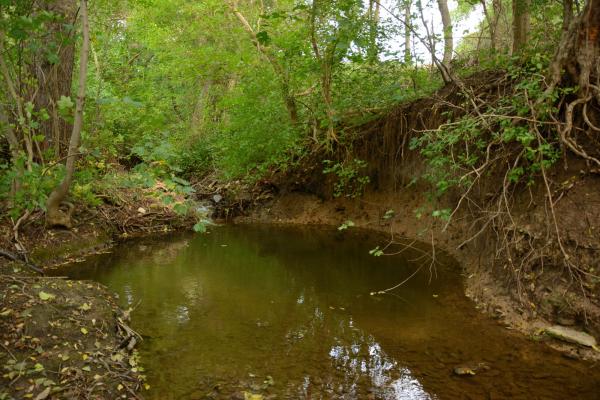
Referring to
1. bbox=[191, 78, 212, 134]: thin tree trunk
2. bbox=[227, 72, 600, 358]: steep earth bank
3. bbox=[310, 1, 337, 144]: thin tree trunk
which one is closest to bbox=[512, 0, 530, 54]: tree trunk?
bbox=[227, 72, 600, 358]: steep earth bank

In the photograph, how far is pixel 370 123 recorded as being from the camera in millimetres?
10047

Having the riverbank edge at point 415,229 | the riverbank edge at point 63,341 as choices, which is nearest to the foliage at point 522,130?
the riverbank edge at point 415,229

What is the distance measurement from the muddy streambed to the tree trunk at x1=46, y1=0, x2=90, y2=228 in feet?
3.45

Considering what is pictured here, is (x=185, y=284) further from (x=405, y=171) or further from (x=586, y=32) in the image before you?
(x=586, y=32)

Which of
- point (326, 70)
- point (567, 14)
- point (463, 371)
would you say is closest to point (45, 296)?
point (463, 371)

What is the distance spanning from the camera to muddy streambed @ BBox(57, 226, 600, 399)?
143 inches

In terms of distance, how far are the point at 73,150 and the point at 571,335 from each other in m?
6.06

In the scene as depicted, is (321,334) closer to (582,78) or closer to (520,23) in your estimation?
(582,78)

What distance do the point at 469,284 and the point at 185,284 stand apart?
157 inches

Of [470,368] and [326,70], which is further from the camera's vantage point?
[326,70]

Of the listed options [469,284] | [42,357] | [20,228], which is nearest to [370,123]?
[469,284]

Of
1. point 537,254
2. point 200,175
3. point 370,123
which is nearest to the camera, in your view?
point 537,254

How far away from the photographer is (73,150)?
225 inches

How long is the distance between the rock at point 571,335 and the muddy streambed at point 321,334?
0.23 m
